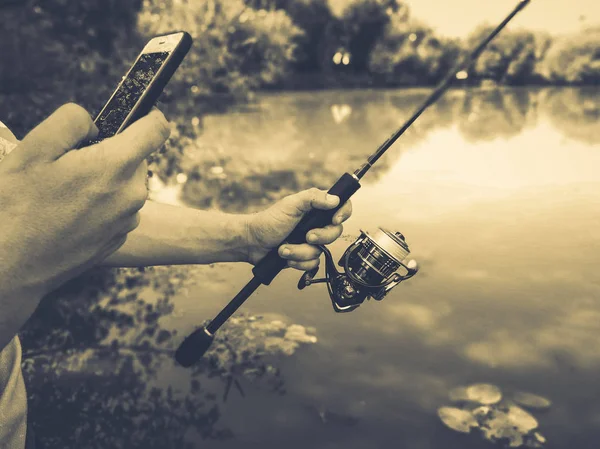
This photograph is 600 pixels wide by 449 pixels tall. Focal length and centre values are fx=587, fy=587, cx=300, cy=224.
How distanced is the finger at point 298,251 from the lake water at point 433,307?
167 cm

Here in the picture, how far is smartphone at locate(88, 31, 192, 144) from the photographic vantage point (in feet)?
4.07

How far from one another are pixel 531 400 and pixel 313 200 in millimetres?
2395

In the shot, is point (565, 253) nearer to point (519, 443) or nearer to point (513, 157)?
point (519, 443)

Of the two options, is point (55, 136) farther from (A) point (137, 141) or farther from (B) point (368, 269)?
(B) point (368, 269)

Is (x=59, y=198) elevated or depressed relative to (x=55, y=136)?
depressed

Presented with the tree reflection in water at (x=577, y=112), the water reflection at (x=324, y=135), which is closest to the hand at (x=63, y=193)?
the water reflection at (x=324, y=135)

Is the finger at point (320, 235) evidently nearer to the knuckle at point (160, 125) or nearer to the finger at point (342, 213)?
the finger at point (342, 213)

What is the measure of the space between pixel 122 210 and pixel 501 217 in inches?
257

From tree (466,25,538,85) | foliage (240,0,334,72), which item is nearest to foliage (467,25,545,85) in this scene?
tree (466,25,538,85)

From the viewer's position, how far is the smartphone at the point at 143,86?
48.8 inches

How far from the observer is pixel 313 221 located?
1.93 m

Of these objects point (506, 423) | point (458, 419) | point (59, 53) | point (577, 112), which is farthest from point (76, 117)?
point (577, 112)

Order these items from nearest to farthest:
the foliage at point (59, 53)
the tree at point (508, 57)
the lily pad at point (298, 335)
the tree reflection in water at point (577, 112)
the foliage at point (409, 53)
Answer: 1. the foliage at point (59, 53)
2. the lily pad at point (298, 335)
3. the tree reflection in water at point (577, 112)
4. the tree at point (508, 57)
5. the foliage at point (409, 53)

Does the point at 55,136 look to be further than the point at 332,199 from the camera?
No
